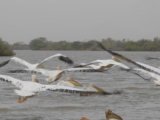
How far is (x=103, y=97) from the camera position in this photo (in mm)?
25031

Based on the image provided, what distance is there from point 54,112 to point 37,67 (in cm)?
837

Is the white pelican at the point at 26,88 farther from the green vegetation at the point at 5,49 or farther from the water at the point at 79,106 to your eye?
the green vegetation at the point at 5,49

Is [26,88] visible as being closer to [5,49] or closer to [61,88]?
[61,88]

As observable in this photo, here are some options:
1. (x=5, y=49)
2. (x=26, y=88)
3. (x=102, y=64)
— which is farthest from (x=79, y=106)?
(x=5, y=49)

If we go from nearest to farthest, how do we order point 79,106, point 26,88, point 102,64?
point 26,88, point 79,106, point 102,64

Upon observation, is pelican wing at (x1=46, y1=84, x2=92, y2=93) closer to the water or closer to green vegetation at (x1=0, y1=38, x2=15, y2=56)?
the water

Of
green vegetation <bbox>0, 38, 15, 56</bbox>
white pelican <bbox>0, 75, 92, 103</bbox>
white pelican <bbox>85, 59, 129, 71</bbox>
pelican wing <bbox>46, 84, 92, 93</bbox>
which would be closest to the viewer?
white pelican <bbox>0, 75, 92, 103</bbox>

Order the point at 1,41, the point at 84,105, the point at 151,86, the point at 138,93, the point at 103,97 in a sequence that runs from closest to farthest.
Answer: the point at 84,105, the point at 103,97, the point at 138,93, the point at 151,86, the point at 1,41

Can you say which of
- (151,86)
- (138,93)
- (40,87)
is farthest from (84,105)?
(151,86)

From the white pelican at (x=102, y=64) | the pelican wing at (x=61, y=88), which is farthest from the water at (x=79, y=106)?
the white pelican at (x=102, y=64)

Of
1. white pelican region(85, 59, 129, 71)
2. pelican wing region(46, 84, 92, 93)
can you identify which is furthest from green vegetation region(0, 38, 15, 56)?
pelican wing region(46, 84, 92, 93)

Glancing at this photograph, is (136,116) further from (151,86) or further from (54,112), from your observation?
(151,86)

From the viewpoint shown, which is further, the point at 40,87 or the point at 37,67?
the point at 37,67

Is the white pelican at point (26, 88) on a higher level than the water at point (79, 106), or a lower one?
higher
